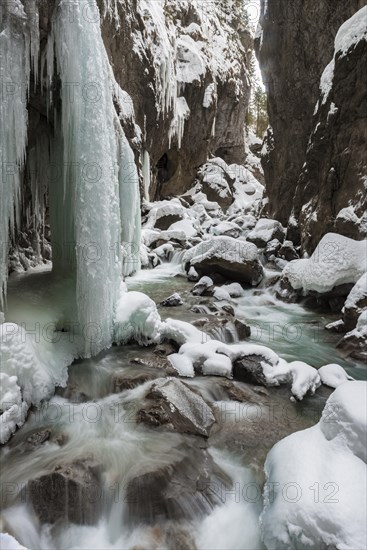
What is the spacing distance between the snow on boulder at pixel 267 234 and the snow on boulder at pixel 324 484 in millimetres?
11138

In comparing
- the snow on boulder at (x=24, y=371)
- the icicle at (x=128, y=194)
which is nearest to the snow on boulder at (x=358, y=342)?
the snow on boulder at (x=24, y=371)

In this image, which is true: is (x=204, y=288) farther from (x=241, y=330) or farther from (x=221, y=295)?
(x=241, y=330)

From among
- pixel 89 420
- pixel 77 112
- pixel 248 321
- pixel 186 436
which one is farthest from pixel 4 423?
pixel 248 321

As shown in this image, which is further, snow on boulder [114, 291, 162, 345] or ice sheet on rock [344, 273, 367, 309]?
ice sheet on rock [344, 273, 367, 309]

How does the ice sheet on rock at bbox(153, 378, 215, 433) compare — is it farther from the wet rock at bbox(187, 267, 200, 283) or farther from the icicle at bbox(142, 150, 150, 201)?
the icicle at bbox(142, 150, 150, 201)

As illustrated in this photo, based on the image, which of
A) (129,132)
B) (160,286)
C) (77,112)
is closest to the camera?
(77,112)

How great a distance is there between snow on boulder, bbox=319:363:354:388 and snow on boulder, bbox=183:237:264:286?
4.94 metres

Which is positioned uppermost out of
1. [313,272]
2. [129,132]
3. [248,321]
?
[129,132]

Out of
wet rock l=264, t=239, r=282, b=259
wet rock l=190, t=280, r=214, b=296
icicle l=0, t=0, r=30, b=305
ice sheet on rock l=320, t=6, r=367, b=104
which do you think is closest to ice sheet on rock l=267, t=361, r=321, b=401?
icicle l=0, t=0, r=30, b=305

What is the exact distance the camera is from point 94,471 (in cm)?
270

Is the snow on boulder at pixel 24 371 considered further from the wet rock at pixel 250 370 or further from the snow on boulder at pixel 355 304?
the snow on boulder at pixel 355 304

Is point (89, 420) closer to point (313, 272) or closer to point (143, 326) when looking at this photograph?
point (143, 326)

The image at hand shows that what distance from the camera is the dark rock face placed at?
8.74 meters

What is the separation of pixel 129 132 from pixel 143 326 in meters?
10.9
